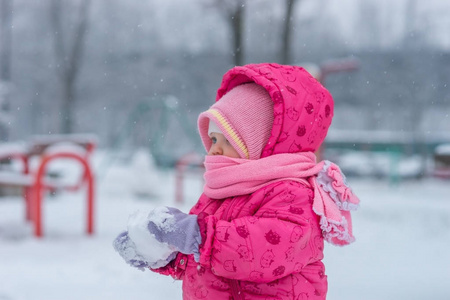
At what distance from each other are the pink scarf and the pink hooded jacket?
0.03 meters

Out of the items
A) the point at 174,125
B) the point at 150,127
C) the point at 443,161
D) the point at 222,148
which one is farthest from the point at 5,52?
the point at 222,148

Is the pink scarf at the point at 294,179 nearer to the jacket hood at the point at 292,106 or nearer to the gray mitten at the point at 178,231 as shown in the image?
the jacket hood at the point at 292,106

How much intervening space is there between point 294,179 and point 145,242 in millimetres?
451

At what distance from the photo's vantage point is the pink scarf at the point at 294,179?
1.36 meters

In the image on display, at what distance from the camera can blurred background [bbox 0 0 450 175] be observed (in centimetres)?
780

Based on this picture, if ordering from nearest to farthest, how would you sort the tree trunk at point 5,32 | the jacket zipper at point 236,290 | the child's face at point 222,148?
1. the jacket zipper at point 236,290
2. the child's face at point 222,148
3. the tree trunk at point 5,32

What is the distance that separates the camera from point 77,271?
3.53 meters

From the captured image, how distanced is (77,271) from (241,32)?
413 centimetres

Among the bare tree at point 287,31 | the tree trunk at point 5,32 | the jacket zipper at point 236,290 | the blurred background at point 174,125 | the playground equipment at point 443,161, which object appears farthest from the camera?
the tree trunk at point 5,32

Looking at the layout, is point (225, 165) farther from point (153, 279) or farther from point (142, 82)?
point (142, 82)

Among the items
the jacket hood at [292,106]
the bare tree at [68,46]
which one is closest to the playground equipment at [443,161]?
the jacket hood at [292,106]

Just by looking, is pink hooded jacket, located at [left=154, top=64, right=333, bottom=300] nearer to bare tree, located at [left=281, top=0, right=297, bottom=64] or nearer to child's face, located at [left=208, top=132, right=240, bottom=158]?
child's face, located at [left=208, top=132, right=240, bottom=158]

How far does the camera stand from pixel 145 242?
1.26 m

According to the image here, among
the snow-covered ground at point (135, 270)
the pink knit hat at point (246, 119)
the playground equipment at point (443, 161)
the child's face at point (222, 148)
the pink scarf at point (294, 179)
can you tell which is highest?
the pink knit hat at point (246, 119)
